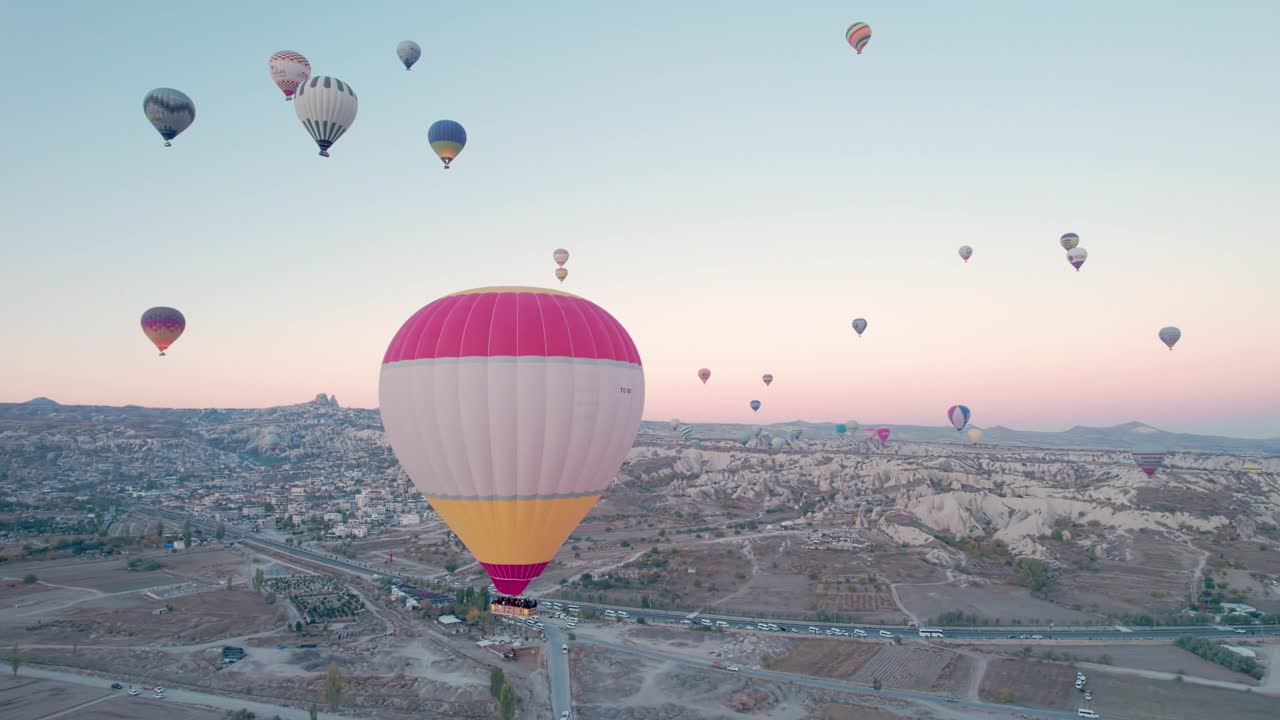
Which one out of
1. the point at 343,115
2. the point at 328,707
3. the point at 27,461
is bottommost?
the point at 328,707

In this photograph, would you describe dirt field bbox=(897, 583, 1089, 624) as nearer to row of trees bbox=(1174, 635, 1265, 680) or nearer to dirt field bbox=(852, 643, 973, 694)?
row of trees bbox=(1174, 635, 1265, 680)

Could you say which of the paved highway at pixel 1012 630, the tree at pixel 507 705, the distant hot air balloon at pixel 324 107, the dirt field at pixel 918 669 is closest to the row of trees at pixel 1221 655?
the paved highway at pixel 1012 630

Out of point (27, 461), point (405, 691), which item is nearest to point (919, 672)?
point (405, 691)

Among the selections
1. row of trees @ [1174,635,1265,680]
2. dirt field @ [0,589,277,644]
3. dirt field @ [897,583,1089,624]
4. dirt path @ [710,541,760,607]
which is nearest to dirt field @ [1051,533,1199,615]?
dirt field @ [897,583,1089,624]

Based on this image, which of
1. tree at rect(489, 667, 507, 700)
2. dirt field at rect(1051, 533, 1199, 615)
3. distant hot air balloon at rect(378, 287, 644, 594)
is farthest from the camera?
dirt field at rect(1051, 533, 1199, 615)

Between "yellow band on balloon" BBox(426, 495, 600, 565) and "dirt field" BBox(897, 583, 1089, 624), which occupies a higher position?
"yellow band on balloon" BBox(426, 495, 600, 565)

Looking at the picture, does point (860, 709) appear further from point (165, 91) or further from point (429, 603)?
point (165, 91)

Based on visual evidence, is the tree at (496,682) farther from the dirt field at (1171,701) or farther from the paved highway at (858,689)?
the dirt field at (1171,701)
